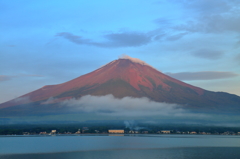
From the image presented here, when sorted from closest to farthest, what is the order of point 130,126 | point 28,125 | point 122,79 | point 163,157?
point 163,157 < point 122,79 < point 28,125 < point 130,126

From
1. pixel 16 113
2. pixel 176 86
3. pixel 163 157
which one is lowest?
pixel 163 157

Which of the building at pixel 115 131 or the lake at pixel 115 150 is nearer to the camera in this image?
the lake at pixel 115 150

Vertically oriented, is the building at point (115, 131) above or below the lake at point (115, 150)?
above

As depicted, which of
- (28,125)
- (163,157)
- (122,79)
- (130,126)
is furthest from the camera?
(130,126)

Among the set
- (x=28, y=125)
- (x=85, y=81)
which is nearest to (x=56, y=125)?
(x=28, y=125)

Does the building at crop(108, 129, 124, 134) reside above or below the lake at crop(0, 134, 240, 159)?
above

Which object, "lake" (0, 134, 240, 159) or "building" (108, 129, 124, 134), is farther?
"building" (108, 129, 124, 134)

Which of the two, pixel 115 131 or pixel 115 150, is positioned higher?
pixel 115 131

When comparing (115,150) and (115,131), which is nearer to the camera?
(115,150)

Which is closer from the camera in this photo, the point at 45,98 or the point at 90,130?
the point at 45,98

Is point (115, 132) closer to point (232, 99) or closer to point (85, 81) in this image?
point (85, 81)

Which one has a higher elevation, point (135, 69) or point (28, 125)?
point (135, 69)
